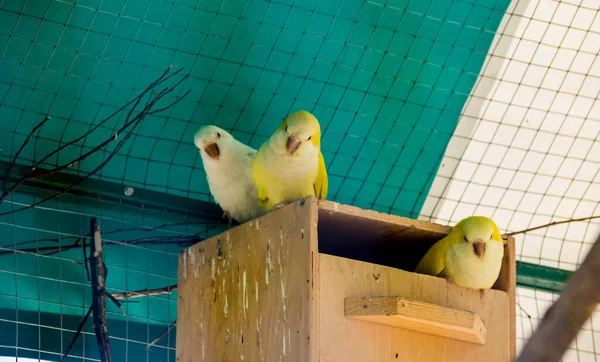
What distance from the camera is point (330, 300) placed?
186 centimetres

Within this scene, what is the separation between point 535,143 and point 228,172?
4.13 ft

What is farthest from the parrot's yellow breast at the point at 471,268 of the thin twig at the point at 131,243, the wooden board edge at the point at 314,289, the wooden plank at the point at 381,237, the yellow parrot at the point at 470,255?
the thin twig at the point at 131,243

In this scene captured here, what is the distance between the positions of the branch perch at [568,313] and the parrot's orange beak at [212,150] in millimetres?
1963

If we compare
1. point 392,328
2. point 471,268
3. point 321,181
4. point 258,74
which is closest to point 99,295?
point 321,181

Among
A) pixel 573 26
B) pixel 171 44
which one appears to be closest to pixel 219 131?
pixel 171 44

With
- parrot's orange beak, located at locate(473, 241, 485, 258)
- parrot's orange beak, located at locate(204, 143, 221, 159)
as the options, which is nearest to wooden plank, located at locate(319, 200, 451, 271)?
parrot's orange beak, located at locate(473, 241, 485, 258)

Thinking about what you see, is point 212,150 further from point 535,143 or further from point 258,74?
point 535,143

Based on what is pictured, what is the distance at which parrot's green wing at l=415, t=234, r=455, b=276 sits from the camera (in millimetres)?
2156

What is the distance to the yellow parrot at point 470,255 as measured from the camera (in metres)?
2.11

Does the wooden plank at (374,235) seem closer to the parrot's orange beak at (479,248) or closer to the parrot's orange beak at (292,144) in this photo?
the parrot's orange beak at (479,248)

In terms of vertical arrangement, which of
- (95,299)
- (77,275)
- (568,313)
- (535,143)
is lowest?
(568,313)

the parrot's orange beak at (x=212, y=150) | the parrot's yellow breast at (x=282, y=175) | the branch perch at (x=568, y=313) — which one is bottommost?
the branch perch at (x=568, y=313)

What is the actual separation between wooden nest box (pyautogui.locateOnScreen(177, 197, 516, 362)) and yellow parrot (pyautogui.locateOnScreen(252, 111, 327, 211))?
184mm

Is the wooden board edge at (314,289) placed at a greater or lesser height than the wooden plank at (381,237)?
lesser
